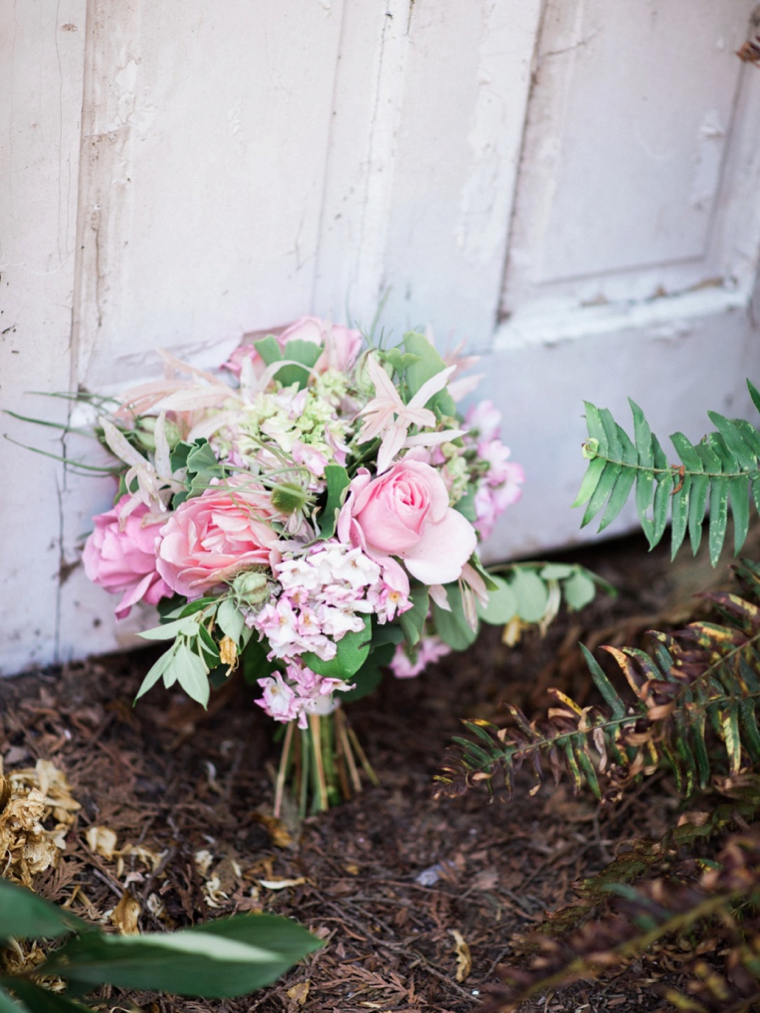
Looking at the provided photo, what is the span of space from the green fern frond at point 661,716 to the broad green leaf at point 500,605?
0.86 ft

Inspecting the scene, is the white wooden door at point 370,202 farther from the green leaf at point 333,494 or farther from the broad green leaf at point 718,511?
the broad green leaf at point 718,511

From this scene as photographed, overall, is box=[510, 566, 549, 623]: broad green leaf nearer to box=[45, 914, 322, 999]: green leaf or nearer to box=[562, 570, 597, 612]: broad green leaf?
box=[562, 570, 597, 612]: broad green leaf

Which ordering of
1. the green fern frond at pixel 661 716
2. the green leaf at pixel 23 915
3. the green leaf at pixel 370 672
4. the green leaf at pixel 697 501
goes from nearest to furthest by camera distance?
the green leaf at pixel 23 915
the green fern frond at pixel 661 716
the green leaf at pixel 697 501
the green leaf at pixel 370 672

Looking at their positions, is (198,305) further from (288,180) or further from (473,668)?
(473,668)

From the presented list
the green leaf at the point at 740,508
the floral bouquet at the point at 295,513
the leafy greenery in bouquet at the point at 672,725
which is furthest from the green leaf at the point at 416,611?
the green leaf at the point at 740,508

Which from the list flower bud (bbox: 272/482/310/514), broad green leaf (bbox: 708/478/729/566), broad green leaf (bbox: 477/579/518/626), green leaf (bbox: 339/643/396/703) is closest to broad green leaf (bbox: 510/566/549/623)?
broad green leaf (bbox: 477/579/518/626)

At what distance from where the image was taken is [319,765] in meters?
1.38

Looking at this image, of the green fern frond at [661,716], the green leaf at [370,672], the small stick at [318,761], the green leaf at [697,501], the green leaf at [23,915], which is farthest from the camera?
the small stick at [318,761]

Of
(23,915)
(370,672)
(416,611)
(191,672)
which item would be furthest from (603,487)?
(23,915)

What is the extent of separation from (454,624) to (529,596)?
143 millimetres

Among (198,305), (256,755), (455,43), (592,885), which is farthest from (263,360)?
(592,885)

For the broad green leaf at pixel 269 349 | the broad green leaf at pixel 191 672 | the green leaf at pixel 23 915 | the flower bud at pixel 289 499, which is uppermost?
the broad green leaf at pixel 269 349

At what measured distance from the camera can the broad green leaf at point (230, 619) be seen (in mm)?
1041

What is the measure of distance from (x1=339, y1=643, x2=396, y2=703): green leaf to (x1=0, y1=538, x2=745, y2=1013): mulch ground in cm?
24
